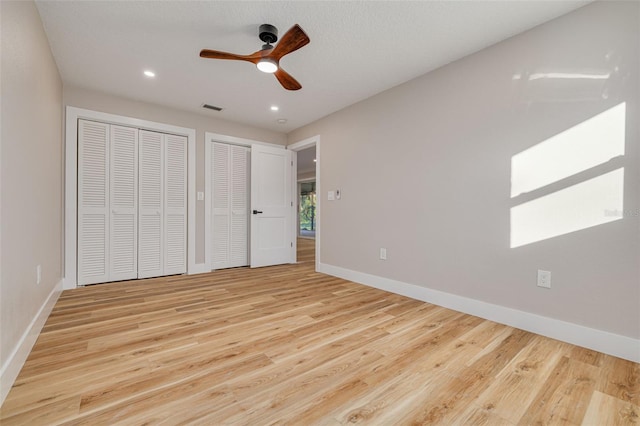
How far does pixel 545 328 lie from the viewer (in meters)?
2.08

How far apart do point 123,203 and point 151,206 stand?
32cm

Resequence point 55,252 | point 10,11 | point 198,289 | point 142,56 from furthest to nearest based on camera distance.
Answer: point 198,289 → point 55,252 → point 142,56 → point 10,11

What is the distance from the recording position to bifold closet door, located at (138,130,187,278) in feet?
12.3

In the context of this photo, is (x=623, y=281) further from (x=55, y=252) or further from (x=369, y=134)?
(x=55, y=252)

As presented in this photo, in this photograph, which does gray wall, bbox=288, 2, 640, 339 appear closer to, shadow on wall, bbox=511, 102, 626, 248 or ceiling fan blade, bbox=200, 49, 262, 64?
shadow on wall, bbox=511, 102, 626, 248

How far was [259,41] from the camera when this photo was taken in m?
2.41

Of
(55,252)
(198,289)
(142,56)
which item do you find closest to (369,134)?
(142,56)

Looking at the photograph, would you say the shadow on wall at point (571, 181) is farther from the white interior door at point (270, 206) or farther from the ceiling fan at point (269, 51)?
the white interior door at point (270, 206)

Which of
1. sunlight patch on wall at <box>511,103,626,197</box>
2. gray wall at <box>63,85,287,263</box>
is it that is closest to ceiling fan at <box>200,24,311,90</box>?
sunlight patch on wall at <box>511,103,626,197</box>

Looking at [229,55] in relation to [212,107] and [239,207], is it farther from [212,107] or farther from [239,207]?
[239,207]

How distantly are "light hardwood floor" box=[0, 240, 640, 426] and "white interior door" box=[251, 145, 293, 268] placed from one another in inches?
80.6

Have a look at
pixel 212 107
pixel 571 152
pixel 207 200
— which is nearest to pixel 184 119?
pixel 212 107

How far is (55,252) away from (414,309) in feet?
12.1

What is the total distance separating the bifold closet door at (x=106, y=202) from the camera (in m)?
3.34
